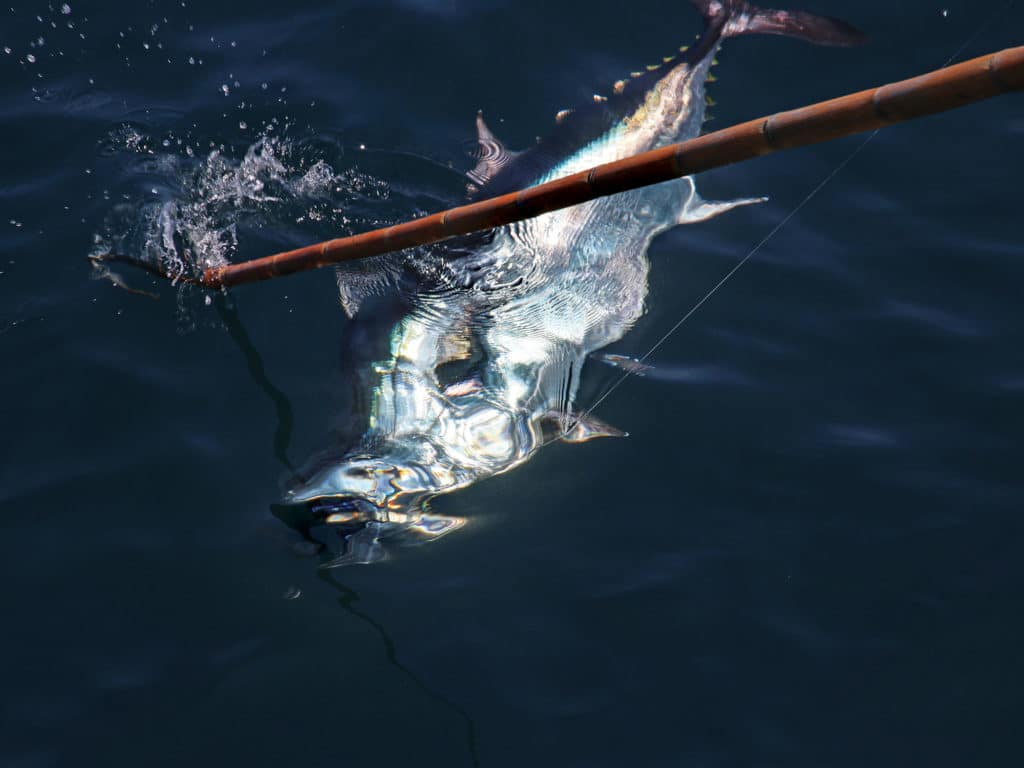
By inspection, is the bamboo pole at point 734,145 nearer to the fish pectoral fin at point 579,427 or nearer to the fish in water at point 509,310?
the fish in water at point 509,310

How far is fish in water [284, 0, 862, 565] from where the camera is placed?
3.37 m

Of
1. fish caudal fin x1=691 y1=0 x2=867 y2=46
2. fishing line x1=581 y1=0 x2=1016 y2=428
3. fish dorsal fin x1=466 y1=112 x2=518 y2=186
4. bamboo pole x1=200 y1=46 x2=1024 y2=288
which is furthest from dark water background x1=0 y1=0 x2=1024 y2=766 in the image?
bamboo pole x1=200 y1=46 x2=1024 y2=288

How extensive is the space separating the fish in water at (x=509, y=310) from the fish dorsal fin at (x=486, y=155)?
1 centimetres

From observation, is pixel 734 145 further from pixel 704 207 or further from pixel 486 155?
pixel 486 155

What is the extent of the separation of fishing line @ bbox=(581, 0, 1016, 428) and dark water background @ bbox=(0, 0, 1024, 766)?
4 centimetres

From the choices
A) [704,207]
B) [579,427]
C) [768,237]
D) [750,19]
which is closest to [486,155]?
[704,207]

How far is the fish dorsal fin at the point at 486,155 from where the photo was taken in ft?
15.5

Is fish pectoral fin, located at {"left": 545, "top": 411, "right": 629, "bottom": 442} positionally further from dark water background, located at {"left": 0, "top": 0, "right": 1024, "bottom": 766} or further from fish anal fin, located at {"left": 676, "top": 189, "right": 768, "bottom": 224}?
fish anal fin, located at {"left": 676, "top": 189, "right": 768, "bottom": 224}

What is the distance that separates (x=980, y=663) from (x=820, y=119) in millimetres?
1756

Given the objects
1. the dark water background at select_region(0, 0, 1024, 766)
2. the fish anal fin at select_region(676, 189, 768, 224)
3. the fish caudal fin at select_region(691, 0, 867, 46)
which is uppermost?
the fish caudal fin at select_region(691, 0, 867, 46)

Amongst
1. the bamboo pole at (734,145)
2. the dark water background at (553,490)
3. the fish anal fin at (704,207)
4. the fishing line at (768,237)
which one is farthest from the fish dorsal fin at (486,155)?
the bamboo pole at (734,145)

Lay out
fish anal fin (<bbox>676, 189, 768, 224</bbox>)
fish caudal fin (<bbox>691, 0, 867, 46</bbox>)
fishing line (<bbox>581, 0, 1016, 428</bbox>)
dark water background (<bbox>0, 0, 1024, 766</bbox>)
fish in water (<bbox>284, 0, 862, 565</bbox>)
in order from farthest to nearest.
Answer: fish caudal fin (<bbox>691, 0, 867, 46</bbox>)
fish anal fin (<bbox>676, 189, 768, 224</bbox>)
fishing line (<bbox>581, 0, 1016, 428</bbox>)
fish in water (<bbox>284, 0, 862, 565</bbox>)
dark water background (<bbox>0, 0, 1024, 766</bbox>)

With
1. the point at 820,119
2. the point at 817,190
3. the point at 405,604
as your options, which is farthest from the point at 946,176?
the point at 405,604

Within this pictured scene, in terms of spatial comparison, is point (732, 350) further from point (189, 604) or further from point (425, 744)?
point (189, 604)
